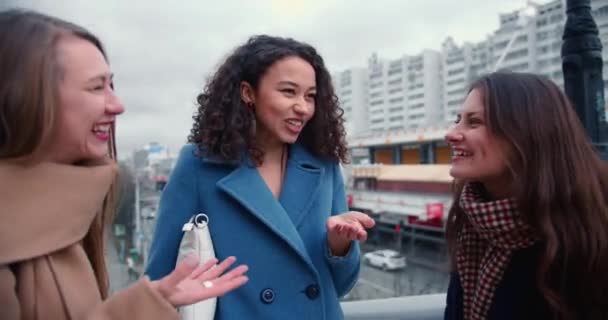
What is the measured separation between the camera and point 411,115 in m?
21.8

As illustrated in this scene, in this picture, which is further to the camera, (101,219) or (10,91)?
(101,219)

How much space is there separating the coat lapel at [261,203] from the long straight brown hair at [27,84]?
54 cm

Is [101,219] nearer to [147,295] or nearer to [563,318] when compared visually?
[147,295]

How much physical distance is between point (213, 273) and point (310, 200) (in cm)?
57

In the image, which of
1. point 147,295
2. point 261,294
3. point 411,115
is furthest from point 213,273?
point 411,115

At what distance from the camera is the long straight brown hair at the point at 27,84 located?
731mm

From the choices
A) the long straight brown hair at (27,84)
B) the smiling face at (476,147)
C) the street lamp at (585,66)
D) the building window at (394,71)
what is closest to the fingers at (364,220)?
the smiling face at (476,147)

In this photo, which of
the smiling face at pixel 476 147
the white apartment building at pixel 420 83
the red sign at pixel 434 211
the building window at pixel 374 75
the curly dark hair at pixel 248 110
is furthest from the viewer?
the building window at pixel 374 75

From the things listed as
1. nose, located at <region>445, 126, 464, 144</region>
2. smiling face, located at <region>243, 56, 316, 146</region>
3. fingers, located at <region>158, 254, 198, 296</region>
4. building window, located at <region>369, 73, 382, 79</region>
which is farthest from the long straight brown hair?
building window, located at <region>369, 73, 382, 79</region>

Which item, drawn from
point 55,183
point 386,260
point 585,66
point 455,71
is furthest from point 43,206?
point 455,71

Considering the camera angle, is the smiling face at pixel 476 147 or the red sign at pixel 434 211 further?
the red sign at pixel 434 211

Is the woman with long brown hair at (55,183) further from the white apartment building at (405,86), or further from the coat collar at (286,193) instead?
the white apartment building at (405,86)

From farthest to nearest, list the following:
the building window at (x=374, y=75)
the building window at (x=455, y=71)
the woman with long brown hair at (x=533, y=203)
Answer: the building window at (x=374, y=75) < the building window at (x=455, y=71) < the woman with long brown hair at (x=533, y=203)

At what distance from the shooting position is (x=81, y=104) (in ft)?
2.66
